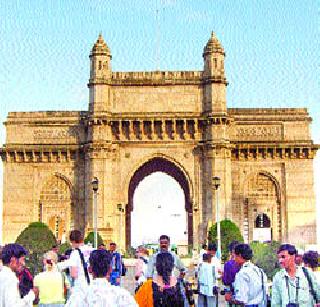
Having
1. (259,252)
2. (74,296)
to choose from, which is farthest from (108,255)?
(259,252)

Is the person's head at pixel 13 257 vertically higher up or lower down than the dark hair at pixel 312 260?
higher up

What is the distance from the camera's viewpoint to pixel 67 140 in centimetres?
4512

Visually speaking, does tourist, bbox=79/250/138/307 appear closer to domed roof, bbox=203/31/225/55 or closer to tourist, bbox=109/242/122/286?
tourist, bbox=109/242/122/286

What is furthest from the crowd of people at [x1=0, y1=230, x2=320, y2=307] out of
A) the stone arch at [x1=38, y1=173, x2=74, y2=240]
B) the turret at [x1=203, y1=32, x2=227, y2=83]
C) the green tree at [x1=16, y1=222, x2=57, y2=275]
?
the turret at [x1=203, y1=32, x2=227, y2=83]

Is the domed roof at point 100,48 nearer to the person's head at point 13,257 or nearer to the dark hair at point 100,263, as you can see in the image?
the person's head at point 13,257

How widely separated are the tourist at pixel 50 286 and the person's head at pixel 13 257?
305cm

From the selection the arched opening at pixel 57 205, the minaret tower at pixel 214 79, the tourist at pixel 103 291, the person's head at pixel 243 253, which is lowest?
the tourist at pixel 103 291

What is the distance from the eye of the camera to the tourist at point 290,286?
28.1ft

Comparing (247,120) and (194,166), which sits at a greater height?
(247,120)

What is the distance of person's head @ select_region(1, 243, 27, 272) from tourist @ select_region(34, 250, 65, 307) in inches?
120

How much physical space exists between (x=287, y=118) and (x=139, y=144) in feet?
33.4

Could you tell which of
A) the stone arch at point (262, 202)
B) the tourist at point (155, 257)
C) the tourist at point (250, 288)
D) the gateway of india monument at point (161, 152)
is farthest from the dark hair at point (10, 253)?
the stone arch at point (262, 202)

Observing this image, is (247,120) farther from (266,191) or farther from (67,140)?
(67,140)

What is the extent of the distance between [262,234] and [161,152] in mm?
8699
